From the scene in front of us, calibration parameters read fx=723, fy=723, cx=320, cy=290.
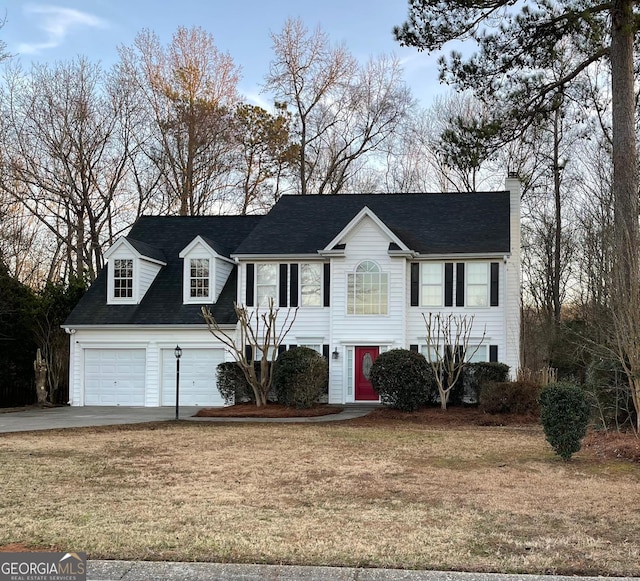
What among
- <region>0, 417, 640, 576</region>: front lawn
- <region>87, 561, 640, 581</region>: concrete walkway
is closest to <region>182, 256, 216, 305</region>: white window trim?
<region>0, 417, 640, 576</region>: front lawn

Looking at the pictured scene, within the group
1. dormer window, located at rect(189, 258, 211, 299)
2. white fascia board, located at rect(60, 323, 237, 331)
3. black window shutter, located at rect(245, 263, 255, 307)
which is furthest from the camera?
dormer window, located at rect(189, 258, 211, 299)

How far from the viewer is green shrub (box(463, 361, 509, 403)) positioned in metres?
20.9

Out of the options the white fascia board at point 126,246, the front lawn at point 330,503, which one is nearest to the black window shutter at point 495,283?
the front lawn at point 330,503

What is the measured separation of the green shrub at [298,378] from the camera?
2062cm

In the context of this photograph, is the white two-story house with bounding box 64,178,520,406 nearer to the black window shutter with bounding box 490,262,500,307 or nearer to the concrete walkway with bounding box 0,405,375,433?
the black window shutter with bounding box 490,262,500,307

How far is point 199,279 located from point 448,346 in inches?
342

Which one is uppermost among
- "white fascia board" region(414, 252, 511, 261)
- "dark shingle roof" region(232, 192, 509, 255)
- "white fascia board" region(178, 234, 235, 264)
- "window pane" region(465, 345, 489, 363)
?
"dark shingle roof" region(232, 192, 509, 255)

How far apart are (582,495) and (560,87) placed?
14423 mm

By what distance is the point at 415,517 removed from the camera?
7.34 m

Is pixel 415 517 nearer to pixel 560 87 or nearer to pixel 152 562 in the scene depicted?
pixel 152 562

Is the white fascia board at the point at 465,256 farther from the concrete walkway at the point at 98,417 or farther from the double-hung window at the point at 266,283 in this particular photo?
the concrete walkway at the point at 98,417

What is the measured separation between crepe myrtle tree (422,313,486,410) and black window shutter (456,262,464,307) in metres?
0.48

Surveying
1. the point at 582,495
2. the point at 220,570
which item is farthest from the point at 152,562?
the point at 582,495

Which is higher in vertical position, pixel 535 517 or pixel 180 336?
pixel 180 336
